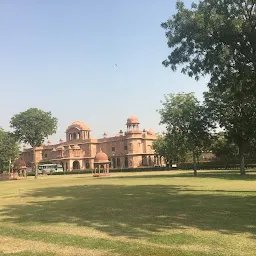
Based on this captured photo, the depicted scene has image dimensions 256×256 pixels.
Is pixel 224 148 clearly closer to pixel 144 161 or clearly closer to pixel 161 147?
pixel 161 147

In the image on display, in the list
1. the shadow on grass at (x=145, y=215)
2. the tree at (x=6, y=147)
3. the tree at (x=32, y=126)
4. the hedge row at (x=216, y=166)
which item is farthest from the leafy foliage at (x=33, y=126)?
the shadow on grass at (x=145, y=215)

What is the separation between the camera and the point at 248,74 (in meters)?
16.3

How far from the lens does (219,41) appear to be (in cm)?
1689

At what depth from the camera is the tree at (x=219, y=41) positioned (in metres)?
16.1

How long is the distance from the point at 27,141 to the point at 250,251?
47340mm

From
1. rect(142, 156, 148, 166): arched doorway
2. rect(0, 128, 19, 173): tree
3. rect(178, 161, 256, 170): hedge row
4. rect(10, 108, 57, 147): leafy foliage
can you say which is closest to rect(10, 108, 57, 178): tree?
rect(10, 108, 57, 147): leafy foliage

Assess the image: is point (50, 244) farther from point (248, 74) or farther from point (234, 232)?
point (248, 74)

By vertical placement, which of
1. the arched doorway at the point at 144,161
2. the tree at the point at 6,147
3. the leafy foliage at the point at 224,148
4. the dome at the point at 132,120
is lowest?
the arched doorway at the point at 144,161

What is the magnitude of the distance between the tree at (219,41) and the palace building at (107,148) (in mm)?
59385

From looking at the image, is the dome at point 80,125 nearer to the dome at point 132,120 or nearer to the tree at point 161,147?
the dome at point 132,120

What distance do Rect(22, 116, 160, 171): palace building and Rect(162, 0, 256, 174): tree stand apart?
59385mm

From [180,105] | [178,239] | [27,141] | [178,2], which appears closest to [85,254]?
[178,239]

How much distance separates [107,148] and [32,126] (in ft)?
119

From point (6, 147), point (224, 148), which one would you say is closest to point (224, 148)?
point (224, 148)
